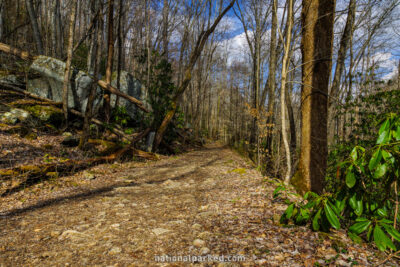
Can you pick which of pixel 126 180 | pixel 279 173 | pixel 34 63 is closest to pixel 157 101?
pixel 34 63

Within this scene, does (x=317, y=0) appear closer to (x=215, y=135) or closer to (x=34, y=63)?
(x=34, y=63)

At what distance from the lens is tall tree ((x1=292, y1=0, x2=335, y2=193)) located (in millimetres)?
4070

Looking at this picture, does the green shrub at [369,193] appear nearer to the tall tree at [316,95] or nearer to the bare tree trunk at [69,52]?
the tall tree at [316,95]

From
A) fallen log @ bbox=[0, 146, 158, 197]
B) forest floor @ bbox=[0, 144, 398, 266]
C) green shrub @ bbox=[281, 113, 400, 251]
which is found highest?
green shrub @ bbox=[281, 113, 400, 251]

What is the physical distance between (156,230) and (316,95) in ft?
12.4

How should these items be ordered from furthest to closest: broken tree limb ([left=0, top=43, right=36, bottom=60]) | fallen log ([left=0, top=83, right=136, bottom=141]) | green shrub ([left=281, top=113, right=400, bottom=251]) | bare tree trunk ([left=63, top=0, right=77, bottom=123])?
fallen log ([left=0, top=83, right=136, bottom=141]), broken tree limb ([left=0, top=43, right=36, bottom=60]), bare tree trunk ([left=63, top=0, right=77, bottom=123]), green shrub ([left=281, top=113, right=400, bottom=251])

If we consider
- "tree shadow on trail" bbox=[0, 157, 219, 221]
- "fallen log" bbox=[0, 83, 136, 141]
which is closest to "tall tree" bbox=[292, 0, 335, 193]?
"tree shadow on trail" bbox=[0, 157, 219, 221]

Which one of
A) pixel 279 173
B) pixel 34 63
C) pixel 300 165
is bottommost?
pixel 279 173

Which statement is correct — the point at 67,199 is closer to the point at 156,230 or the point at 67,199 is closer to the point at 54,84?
the point at 156,230

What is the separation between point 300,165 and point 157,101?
6.24 meters

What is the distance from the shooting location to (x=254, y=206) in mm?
2959

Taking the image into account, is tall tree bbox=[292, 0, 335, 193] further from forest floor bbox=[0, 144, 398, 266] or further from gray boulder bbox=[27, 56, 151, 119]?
gray boulder bbox=[27, 56, 151, 119]

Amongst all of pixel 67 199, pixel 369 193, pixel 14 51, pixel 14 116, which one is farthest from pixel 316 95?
pixel 14 51

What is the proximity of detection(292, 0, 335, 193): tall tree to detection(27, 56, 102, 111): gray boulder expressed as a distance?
265 inches
